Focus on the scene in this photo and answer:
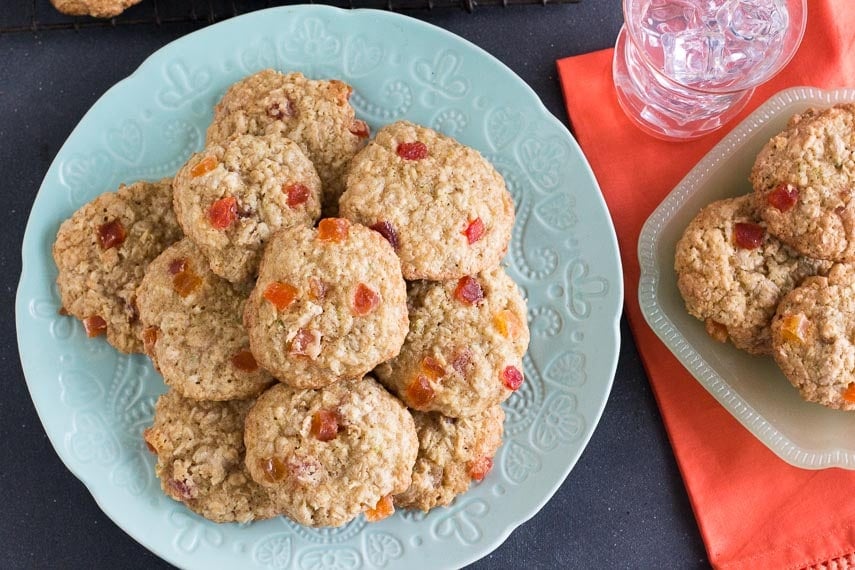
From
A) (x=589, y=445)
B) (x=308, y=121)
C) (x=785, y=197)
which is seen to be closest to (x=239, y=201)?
(x=308, y=121)

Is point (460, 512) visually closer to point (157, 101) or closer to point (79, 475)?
point (79, 475)

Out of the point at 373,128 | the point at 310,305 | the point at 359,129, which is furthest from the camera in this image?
the point at 373,128

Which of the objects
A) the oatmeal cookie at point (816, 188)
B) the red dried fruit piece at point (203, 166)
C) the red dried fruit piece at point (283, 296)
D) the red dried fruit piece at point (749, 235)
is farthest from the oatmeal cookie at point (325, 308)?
the oatmeal cookie at point (816, 188)

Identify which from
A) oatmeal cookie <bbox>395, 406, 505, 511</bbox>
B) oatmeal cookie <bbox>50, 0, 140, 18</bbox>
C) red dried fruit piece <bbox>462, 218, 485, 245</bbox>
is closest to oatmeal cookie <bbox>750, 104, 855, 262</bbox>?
red dried fruit piece <bbox>462, 218, 485, 245</bbox>

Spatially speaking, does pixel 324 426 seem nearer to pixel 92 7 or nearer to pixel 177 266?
pixel 177 266

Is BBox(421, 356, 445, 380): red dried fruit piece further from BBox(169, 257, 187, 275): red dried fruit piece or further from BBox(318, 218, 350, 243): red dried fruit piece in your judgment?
BBox(169, 257, 187, 275): red dried fruit piece

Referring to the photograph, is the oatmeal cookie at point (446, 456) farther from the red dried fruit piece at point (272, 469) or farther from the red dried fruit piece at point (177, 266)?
the red dried fruit piece at point (177, 266)

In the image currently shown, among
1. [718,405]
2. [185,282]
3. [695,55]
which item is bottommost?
[718,405]
